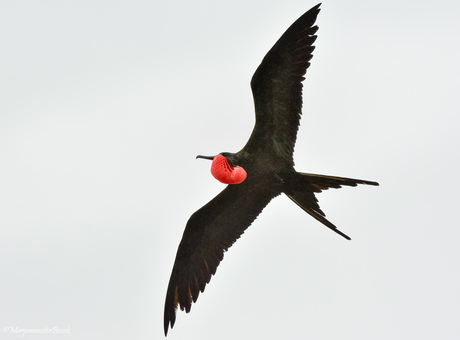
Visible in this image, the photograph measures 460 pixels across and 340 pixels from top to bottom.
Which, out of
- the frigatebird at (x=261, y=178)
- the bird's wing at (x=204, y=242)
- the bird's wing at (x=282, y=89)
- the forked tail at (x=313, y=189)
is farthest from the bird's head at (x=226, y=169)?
the bird's wing at (x=204, y=242)

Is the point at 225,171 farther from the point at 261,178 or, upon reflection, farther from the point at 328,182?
the point at 328,182

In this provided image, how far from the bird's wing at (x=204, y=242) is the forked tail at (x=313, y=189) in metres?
0.78

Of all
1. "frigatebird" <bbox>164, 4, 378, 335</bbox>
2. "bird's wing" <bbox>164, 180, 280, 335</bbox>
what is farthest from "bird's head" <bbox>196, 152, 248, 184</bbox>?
"bird's wing" <bbox>164, 180, 280, 335</bbox>

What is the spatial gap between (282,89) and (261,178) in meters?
1.13

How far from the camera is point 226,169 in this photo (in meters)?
9.48

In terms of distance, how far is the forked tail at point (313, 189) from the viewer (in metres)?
9.20

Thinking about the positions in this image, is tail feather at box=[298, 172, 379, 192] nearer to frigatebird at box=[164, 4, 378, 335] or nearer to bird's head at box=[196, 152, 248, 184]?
frigatebird at box=[164, 4, 378, 335]

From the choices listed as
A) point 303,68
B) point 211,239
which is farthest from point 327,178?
point 211,239

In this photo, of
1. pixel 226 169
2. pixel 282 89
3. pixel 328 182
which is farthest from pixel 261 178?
pixel 282 89

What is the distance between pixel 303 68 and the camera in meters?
9.23

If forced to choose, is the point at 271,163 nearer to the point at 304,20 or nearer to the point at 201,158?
the point at 201,158

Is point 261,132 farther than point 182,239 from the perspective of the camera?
No

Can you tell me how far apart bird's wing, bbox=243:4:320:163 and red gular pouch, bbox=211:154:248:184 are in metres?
0.34

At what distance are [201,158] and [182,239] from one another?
125 cm
